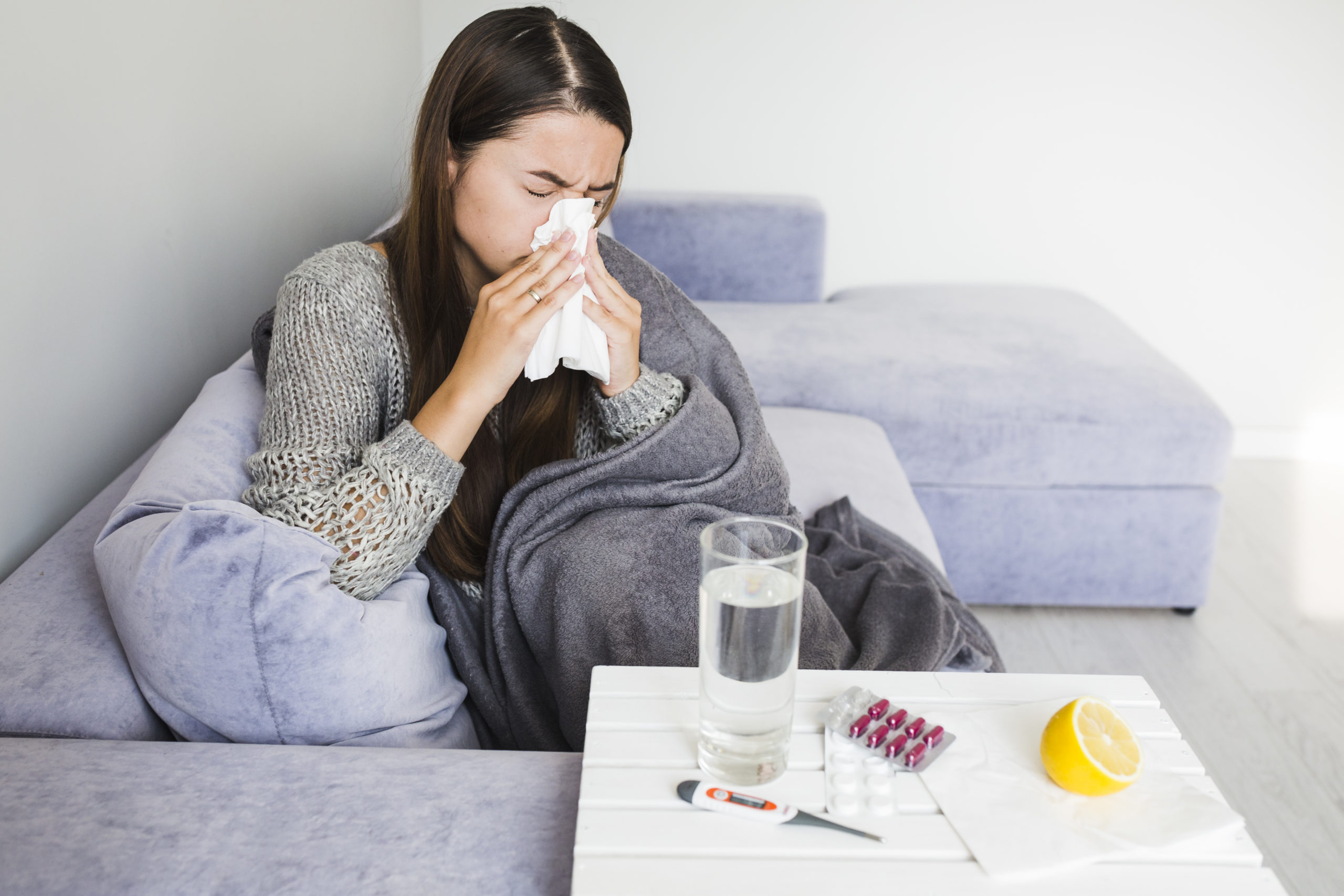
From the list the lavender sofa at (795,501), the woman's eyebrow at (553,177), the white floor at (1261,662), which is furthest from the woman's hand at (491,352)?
the white floor at (1261,662)

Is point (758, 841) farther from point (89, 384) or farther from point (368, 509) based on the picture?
point (89, 384)

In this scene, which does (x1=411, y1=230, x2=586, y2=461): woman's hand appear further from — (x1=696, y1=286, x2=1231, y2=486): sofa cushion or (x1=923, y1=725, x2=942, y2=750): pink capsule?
(x1=696, y1=286, x2=1231, y2=486): sofa cushion

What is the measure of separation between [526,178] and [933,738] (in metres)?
0.71

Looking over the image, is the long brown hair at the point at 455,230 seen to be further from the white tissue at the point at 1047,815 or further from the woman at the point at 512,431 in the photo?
the white tissue at the point at 1047,815

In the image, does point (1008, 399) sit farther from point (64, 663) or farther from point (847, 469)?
point (64, 663)

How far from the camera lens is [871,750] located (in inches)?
26.7

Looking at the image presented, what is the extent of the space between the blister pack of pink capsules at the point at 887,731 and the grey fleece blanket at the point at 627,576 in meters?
0.30

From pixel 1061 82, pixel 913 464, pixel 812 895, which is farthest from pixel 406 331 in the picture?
pixel 1061 82

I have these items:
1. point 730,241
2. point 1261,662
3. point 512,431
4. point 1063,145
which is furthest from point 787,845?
point 1063,145

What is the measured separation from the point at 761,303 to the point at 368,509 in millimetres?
1947

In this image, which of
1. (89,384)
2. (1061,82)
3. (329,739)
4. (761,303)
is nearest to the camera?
(329,739)

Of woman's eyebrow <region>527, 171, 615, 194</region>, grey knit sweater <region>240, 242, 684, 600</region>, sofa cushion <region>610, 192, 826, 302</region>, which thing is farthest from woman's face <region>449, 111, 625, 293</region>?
sofa cushion <region>610, 192, 826, 302</region>

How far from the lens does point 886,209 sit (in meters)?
3.12

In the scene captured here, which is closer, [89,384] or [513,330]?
[513,330]
